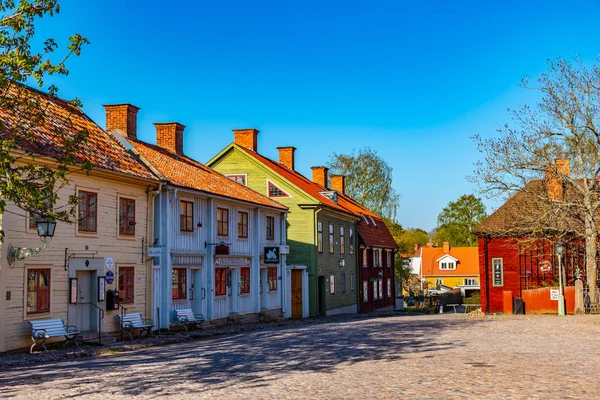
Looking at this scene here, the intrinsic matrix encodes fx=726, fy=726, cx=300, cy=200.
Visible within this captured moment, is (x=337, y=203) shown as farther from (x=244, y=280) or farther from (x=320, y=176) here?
(x=244, y=280)

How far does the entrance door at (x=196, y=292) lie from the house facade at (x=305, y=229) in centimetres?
904

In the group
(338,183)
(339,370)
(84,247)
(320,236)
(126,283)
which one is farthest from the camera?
(338,183)

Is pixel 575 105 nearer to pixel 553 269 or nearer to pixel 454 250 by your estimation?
pixel 553 269

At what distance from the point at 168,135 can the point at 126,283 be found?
10.7 metres

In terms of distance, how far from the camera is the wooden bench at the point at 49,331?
17.9 m

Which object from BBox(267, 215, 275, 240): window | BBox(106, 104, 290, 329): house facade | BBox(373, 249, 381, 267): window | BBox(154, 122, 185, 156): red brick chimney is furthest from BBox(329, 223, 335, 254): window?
BBox(154, 122, 185, 156): red brick chimney

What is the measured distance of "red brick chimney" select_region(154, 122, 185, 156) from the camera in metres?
31.7

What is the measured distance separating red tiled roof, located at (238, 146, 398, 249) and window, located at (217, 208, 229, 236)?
35.1 feet

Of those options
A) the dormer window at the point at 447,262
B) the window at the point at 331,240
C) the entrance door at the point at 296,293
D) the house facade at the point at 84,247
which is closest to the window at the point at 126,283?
the house facade at the point at 84,247

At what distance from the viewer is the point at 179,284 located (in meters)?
25.4

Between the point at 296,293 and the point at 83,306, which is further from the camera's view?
the point at 296,293

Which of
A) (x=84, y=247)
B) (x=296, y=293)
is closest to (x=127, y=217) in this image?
(x=84, y=247)

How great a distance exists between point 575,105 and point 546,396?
24.0m

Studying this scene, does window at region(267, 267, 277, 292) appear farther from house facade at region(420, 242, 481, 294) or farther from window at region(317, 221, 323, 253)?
house facade at region(420, 242, 481, 294)
